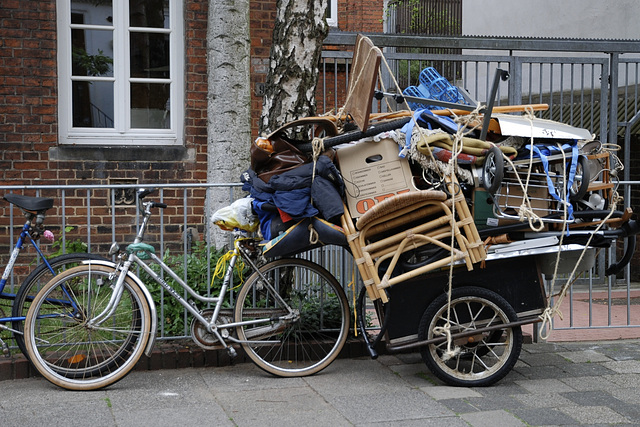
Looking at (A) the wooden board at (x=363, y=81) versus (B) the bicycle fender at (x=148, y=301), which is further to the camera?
(B) the bicycle fender at (x=148, y=301)

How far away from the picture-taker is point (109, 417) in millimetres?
4559

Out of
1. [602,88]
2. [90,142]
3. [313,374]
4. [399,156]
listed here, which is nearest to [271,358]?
[313,374]

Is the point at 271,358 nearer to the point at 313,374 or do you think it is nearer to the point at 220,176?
the point at 313,374

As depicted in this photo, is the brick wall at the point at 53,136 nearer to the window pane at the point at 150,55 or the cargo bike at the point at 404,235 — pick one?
the window pane at the point at 150,55

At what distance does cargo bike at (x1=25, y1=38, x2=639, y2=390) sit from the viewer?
196 inches

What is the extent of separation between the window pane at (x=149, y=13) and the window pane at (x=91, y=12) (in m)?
0.24

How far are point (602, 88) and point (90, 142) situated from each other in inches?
225

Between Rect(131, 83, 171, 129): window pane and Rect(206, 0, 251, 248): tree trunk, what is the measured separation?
241cm

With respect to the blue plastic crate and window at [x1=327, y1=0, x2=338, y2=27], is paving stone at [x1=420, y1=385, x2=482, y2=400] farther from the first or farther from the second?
window at [x1=327, y1=0, x2=338, y2=27]

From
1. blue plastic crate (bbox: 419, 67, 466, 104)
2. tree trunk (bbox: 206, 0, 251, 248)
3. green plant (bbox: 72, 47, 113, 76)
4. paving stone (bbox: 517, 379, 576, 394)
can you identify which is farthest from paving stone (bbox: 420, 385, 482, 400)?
green plant (bbox: 72, 47, 113, 76)

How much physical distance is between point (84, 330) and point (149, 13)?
15.2 feet

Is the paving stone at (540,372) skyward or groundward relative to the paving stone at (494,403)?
groundward

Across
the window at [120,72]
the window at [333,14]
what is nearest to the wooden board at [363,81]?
the window at [120,72]

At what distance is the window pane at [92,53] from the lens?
8.60 m
